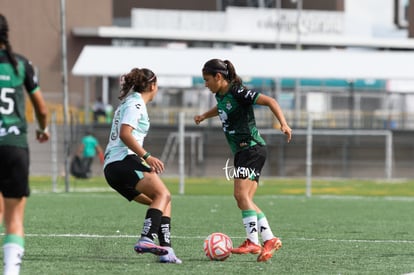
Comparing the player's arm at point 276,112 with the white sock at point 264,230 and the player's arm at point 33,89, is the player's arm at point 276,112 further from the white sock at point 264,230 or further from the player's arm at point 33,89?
the player's arm at point 33,89

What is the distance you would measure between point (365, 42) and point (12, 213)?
52.9 metres

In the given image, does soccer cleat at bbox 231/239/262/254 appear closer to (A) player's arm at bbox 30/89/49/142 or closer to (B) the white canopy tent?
(A) player's arm at bbox 30/89/49/142

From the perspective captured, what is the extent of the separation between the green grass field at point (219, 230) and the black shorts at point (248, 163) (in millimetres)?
831

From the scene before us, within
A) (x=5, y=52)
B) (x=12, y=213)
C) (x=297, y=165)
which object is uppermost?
(x=5, y=52)

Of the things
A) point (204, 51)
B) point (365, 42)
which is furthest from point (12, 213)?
point (365, 42)

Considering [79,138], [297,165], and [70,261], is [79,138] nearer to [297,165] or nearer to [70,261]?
[297,165]

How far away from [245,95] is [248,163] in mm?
695

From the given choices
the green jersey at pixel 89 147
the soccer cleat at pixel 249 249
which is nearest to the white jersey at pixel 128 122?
the soccer cleat at pixel 249 249

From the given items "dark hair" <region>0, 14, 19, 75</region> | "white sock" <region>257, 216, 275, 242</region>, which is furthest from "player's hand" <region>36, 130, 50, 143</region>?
"white sock" <region>257, 216, 275, 242</region>

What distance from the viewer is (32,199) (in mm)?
22453

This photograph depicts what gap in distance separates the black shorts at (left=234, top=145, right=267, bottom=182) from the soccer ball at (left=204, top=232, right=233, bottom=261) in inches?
27.1

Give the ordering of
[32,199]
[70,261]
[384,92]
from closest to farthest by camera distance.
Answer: [70,261]
[32,199]
[384,92]

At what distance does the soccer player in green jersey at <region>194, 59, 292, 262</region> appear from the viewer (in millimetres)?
10648

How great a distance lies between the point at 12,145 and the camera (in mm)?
8062
